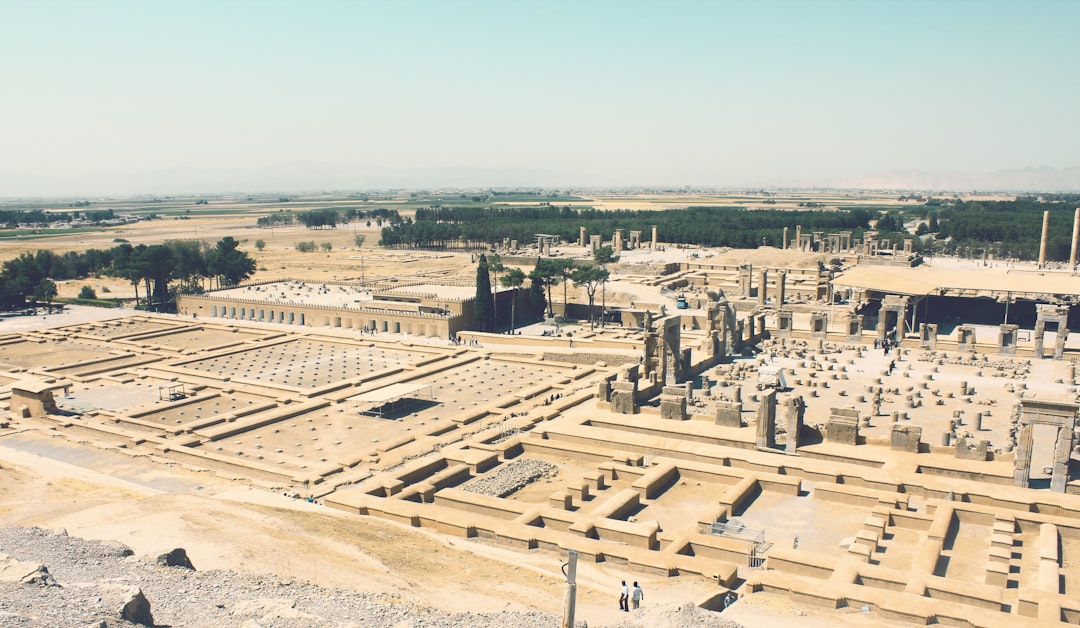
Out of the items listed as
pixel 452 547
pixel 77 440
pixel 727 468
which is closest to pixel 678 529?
pixel 727 468

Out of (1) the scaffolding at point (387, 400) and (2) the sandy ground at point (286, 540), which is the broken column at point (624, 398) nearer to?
(1) the scaffolding at point (387, 400)

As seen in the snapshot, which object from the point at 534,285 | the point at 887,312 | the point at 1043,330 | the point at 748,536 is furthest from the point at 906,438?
the point at 534,285

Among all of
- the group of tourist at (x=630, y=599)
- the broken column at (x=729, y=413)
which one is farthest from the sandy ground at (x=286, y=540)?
the broken column at (x=729, y=413)

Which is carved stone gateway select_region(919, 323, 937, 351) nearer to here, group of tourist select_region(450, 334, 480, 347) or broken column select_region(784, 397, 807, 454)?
broken column select_region(784, 397, 807, 454)

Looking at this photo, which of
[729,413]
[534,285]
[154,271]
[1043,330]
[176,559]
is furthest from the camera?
A: [154,271]

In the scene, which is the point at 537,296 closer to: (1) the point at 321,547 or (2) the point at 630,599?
(1) the point at 321,547

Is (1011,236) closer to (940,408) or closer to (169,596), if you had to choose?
(940,408)

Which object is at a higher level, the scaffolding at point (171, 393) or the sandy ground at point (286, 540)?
the sandy ground at point (286, 540)
